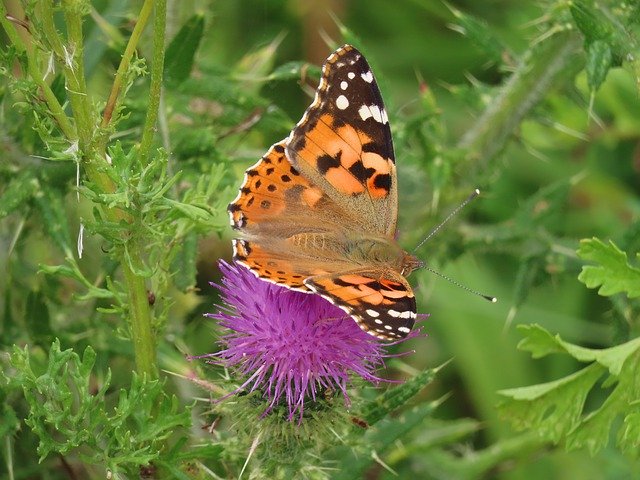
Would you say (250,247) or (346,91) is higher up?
(346,91)

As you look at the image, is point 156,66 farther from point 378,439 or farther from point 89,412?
point 378,439

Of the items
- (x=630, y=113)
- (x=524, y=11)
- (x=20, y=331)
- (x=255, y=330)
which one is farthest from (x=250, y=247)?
(x=524, y=11)

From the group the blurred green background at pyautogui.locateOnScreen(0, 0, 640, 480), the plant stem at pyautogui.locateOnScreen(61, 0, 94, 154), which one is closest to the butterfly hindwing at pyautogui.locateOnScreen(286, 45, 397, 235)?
the blurred green background at pyautogui.locateOnScreen(0, 0, 640, 480)

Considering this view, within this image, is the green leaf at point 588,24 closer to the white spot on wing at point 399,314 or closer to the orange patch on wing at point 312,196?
the orange patch on wing at point 312,196

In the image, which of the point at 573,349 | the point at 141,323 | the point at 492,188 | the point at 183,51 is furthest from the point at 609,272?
the point at 183,51

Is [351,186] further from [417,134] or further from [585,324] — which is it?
[585,324]

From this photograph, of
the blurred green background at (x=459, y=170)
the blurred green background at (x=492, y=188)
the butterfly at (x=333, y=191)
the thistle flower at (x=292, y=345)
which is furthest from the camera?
the blurred green background at (x=492, y=188)

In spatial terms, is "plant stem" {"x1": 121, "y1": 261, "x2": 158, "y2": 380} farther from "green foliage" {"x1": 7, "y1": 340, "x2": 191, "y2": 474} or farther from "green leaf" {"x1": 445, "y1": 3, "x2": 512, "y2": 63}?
"green leaf" {"x1": 445, "y1": 3, "x2": 512, "y2": 63}

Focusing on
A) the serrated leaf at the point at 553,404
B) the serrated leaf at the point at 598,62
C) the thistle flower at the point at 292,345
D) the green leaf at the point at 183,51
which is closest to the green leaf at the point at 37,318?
the thistle flower at the point at 292,345
